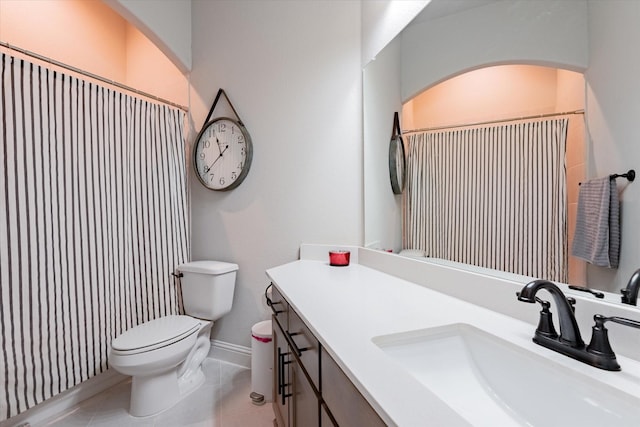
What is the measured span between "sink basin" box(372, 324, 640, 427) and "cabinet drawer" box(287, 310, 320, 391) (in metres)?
0.20

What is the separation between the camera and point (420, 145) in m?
1.28

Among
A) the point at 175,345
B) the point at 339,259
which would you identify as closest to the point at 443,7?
the point at 339,259

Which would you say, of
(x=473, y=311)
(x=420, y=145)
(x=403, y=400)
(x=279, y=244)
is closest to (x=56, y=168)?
(x=279, y=244)

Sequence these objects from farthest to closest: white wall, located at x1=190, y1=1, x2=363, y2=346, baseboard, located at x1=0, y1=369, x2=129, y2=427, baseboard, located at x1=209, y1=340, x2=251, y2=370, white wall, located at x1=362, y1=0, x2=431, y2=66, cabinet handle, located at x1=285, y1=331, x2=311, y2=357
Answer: baseboard, located at x1=209, y1=340, x2=251, y2=370 → white wall, located at x1=190, y1=1, x2=363, y2=346 → baseboard, located at x1=0, y1=369, x2=129, y2=427 → white wall, located at x1=362, y1=0, x2=431, y2=66 → cabinet handle, located at x1=285, y1=331, x2=311, y2=357

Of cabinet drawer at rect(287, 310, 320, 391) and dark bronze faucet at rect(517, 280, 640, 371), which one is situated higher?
dark bronze faucet at rect(517, 280, 640, 371)

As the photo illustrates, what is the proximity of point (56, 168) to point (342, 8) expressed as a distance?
185 cm

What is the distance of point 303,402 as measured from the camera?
97 cm

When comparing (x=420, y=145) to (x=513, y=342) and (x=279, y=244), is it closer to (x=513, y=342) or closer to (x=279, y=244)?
(x=513, y=342)

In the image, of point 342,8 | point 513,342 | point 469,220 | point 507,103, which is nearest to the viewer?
point 513,342

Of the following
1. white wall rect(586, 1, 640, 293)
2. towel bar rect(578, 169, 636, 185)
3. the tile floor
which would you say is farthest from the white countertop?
the tile floor

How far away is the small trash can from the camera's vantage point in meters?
1.71

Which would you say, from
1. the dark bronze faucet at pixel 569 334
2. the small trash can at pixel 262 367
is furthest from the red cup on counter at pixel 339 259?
the dark bronze faucet at pixel 569 334

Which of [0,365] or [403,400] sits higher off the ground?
[403,400]

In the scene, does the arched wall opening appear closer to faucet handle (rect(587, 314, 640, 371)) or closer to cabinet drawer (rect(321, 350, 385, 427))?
faucet handle (rect(587, 314, 640, 371))
